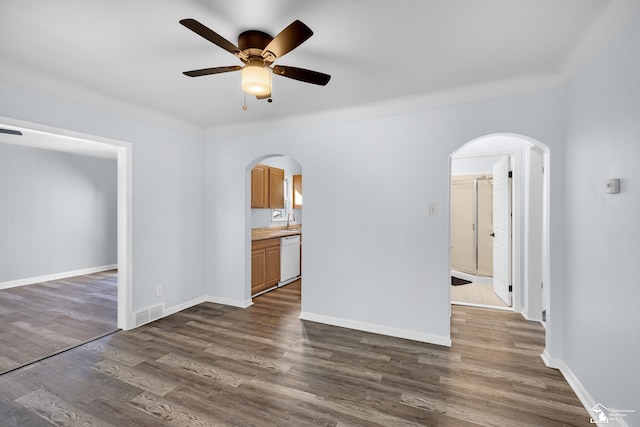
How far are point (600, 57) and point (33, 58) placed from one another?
4110mm

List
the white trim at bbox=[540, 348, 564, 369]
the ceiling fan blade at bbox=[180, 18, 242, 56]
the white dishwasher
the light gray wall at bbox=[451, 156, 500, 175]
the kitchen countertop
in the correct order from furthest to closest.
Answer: the light gray wall at bbox=[451, 156, 500, 175] → the white dishwasher → the kitchen countertop → the white trim at bbox=[540, 348, 564, 369] → the ceiling fan blade at bbox=[180, 18, 242, 56]

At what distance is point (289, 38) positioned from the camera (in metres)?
1.63

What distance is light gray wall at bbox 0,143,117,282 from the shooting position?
511cm

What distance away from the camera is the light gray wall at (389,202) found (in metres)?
2.80

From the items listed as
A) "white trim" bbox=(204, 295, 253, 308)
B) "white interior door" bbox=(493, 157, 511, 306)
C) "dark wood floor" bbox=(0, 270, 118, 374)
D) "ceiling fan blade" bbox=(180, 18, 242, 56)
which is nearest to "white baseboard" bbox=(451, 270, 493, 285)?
"white interior door" bbox=(493, 157, 511, 306)

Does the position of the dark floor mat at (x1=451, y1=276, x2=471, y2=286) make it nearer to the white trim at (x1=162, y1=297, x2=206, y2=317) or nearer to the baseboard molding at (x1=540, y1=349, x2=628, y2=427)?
the baseboard molding at (x1=540, y1=349, x2=628, y2=427)

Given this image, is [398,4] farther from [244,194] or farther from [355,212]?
[244,194]

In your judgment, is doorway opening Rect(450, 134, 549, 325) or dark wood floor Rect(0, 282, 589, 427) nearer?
dark wood floor Rect(0, 282, 589, 427)

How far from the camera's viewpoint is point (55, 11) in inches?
69.6

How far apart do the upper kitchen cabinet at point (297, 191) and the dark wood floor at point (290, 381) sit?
3.71 metres

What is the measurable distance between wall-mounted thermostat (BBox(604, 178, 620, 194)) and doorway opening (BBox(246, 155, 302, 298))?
325cm

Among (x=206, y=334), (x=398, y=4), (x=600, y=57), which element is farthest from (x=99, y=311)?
(x=600, y=57)

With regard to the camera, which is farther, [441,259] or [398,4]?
[441,259]

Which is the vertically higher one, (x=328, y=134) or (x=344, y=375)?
(x=328, y=134)
